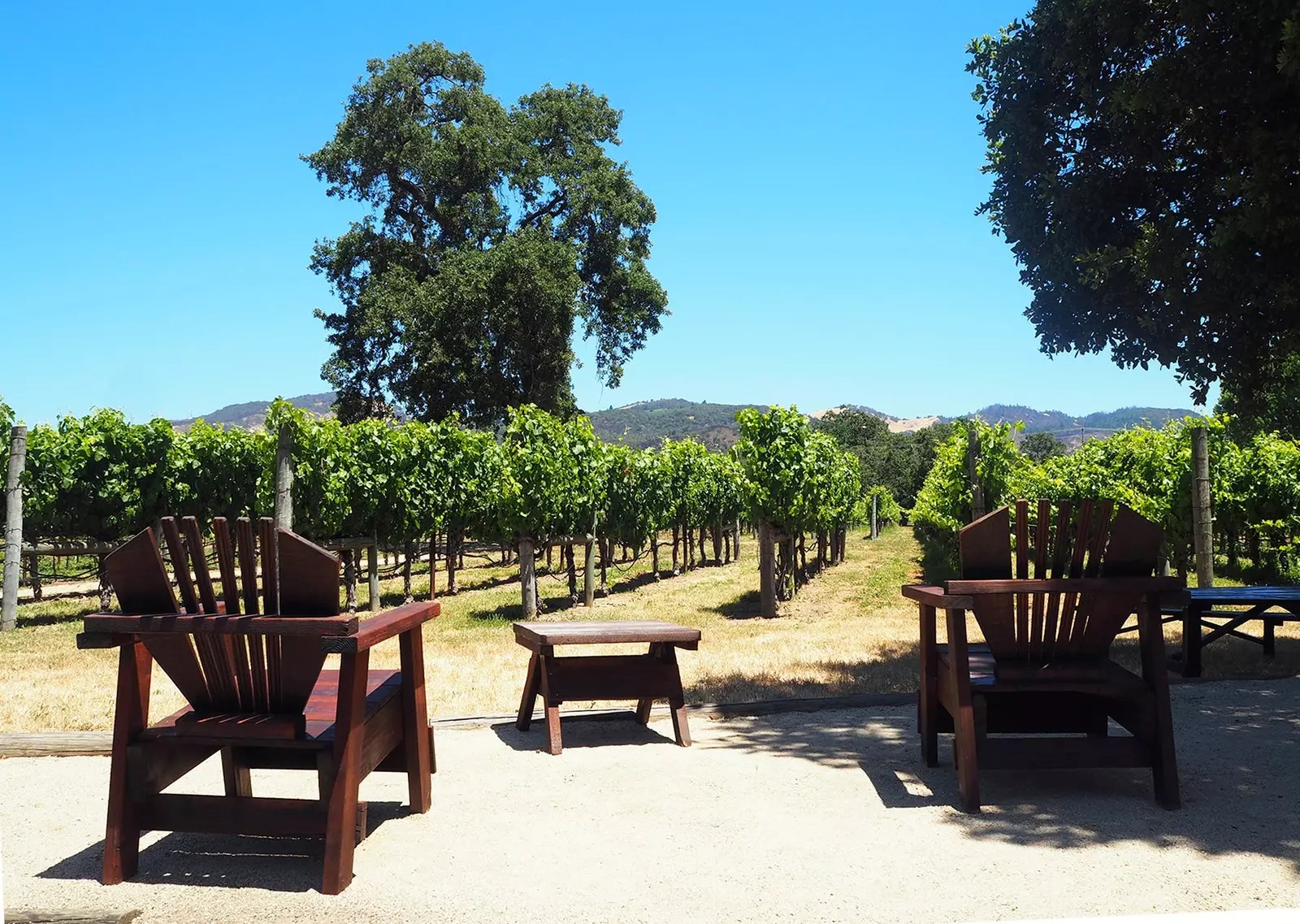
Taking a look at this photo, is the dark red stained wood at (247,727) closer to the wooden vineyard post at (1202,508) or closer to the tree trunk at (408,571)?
the wooden vineyard post at (1202,508)

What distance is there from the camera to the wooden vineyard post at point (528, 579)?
13.2 meters

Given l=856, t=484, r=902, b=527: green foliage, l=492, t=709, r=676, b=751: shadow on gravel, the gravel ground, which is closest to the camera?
the gravel ground

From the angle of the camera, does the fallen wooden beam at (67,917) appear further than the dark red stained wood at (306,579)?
No

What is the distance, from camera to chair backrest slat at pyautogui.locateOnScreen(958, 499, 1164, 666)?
3.98 meters

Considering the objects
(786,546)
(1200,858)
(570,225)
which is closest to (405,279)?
(570,225)

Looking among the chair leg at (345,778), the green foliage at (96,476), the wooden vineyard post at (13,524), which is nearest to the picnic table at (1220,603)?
the chair leg at (345,778)

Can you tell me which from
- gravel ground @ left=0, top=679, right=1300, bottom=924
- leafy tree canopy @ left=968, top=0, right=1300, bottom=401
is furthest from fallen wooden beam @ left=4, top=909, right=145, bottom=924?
leafy tree canopy @ left=968, top=0, right=1300, bottom=401

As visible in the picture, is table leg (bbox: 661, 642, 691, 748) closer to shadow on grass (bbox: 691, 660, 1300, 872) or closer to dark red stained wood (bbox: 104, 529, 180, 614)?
shadow on grass (bbox: 691, 660, 1300, 872)

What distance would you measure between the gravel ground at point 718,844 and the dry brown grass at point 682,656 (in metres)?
1.69

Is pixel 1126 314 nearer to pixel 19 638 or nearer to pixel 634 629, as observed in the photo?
pixel 634 629

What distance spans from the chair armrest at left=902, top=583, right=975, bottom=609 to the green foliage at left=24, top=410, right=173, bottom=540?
520 inches

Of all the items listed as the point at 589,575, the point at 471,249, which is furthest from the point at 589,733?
the point at 471,249

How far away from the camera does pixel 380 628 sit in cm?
346

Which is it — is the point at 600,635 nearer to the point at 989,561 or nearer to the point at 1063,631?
the point at 989,561
